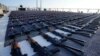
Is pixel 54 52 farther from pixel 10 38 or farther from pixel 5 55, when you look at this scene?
pixel 10 38

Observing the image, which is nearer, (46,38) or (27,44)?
(27,44)

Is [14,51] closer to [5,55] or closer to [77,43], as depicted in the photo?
[5,55]

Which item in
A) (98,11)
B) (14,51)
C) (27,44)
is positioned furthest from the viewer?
(98,11)

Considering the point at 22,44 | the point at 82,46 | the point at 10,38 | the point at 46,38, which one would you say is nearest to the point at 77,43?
the point at 82,46

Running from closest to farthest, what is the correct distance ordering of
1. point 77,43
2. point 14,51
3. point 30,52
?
1. point 14,51
2. point 30,52
3. point 77,43

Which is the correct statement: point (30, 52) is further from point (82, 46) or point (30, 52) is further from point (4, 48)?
point (82, 46)

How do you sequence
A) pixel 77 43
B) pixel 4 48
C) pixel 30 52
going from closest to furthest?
1. pixel 30 52
2. pixel 4 48
3. pixel 77 43

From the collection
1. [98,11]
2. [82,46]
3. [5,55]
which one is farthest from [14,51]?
[98,11]

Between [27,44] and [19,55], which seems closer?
[19,55]

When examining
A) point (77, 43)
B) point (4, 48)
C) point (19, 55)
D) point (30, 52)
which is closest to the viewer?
point (19, 55)
